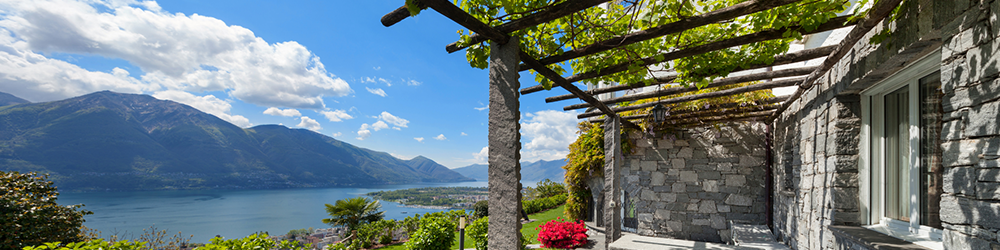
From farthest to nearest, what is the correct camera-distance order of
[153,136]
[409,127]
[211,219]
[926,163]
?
[153,136], [409,127], [211,219], [926,163]

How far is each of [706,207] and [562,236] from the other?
100 inches

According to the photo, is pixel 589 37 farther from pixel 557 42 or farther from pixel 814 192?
pixel 814 192

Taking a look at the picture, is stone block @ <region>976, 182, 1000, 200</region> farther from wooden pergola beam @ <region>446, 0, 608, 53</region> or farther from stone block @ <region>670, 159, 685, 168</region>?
stone block @ <region>670, 159, 685, 168</region>

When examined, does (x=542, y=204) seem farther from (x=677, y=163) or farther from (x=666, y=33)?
(x=666, y=33)

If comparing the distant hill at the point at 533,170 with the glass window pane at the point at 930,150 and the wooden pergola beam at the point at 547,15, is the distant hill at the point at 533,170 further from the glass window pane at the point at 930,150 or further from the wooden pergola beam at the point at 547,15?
the wooden pergola beam at the point at 547,15

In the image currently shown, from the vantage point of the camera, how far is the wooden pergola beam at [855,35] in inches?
81.4

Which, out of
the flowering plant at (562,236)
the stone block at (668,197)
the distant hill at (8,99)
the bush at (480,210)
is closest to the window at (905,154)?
the stone block at (668,197)

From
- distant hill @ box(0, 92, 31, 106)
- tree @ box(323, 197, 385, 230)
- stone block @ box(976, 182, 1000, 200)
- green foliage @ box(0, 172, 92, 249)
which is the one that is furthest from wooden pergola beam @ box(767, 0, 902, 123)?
distant hill @ box(0, 92, 31, 106)

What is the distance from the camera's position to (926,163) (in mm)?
2166

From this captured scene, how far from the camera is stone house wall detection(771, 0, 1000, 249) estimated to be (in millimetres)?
1406

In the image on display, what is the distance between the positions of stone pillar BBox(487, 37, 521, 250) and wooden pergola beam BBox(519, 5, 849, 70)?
1.54 ft

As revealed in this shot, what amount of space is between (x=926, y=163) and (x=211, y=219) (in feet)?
143

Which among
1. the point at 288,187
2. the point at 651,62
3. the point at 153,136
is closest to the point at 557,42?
the point at 651,62

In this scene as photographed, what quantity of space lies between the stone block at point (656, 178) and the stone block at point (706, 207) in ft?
2.33
